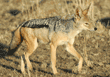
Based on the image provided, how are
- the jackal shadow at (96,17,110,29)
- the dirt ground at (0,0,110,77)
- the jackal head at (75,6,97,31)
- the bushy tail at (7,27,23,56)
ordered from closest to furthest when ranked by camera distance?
the jackal head at (75,6,97,31) < the dirt ground at (0,0,110,77) < the bushy tail at (7,27,23,56) < the jackal shadow at (96,17,110,29)

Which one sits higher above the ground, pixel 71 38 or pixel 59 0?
pixel 59 0

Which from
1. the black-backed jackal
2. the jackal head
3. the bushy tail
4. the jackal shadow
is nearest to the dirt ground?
the jackal shadow

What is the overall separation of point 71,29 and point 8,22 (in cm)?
637

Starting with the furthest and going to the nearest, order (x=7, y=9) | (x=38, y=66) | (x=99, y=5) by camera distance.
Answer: (x=7, y=9) → (x=99, y=5) → (x=38, y=66)

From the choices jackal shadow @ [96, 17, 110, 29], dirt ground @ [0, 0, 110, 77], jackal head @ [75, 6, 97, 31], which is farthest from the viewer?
jackal shadow @ [96, 17, 110, 29]

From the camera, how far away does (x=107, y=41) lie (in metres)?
6.52

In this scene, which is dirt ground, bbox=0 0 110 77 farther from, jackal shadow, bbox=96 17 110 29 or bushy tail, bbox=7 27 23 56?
bushy tail, bbox=7 27 23 56

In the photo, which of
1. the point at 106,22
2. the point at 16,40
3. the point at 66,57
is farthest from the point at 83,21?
the point at 106,22

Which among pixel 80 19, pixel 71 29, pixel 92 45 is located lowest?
pixel 92 45

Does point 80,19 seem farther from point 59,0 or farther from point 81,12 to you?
point 59,0

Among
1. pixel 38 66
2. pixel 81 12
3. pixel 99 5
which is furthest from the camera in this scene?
pixel 99 5

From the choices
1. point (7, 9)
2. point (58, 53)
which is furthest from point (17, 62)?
point (7, 9)

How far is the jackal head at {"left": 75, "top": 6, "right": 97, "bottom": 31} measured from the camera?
161 inches

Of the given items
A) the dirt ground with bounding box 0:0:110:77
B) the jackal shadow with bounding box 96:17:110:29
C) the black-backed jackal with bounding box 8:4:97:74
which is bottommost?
the dirt ground with bounding box 0:0:110:77
